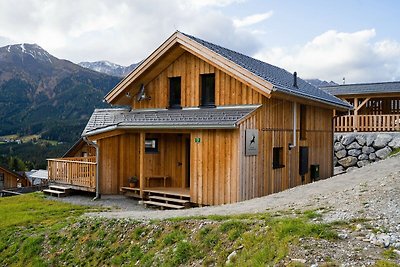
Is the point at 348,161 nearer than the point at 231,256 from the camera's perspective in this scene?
A: No

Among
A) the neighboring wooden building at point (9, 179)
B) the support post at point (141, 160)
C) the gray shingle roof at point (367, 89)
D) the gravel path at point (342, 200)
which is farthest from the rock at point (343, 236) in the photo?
the neighboring wooden building at point (9, 179)

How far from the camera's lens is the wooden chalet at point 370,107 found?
67.2 feet

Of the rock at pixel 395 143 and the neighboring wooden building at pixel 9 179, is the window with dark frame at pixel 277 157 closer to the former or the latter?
the rock at pixel 395 143

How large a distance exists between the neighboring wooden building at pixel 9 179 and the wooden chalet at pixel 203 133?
29643 millimetres

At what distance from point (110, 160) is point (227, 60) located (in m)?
6.31

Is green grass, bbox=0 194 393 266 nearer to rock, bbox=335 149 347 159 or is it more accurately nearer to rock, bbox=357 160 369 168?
rock, bbox=357 160 369 168

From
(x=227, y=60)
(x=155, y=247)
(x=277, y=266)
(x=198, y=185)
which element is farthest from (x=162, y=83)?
(x=277, y=266)

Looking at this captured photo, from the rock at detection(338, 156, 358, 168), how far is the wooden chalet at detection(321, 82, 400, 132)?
1792 mm

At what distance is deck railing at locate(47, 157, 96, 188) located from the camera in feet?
50.7

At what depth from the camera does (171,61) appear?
15281 millimetres

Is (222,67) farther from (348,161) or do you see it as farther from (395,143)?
(395,143)

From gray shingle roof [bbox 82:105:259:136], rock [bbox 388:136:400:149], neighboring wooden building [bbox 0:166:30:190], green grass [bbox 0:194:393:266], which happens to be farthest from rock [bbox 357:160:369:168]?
neighboring wooden building [bbox 0:166:30:190]

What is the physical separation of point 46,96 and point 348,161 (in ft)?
506

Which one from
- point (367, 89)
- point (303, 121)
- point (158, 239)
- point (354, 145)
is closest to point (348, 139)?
point (354, 145)
